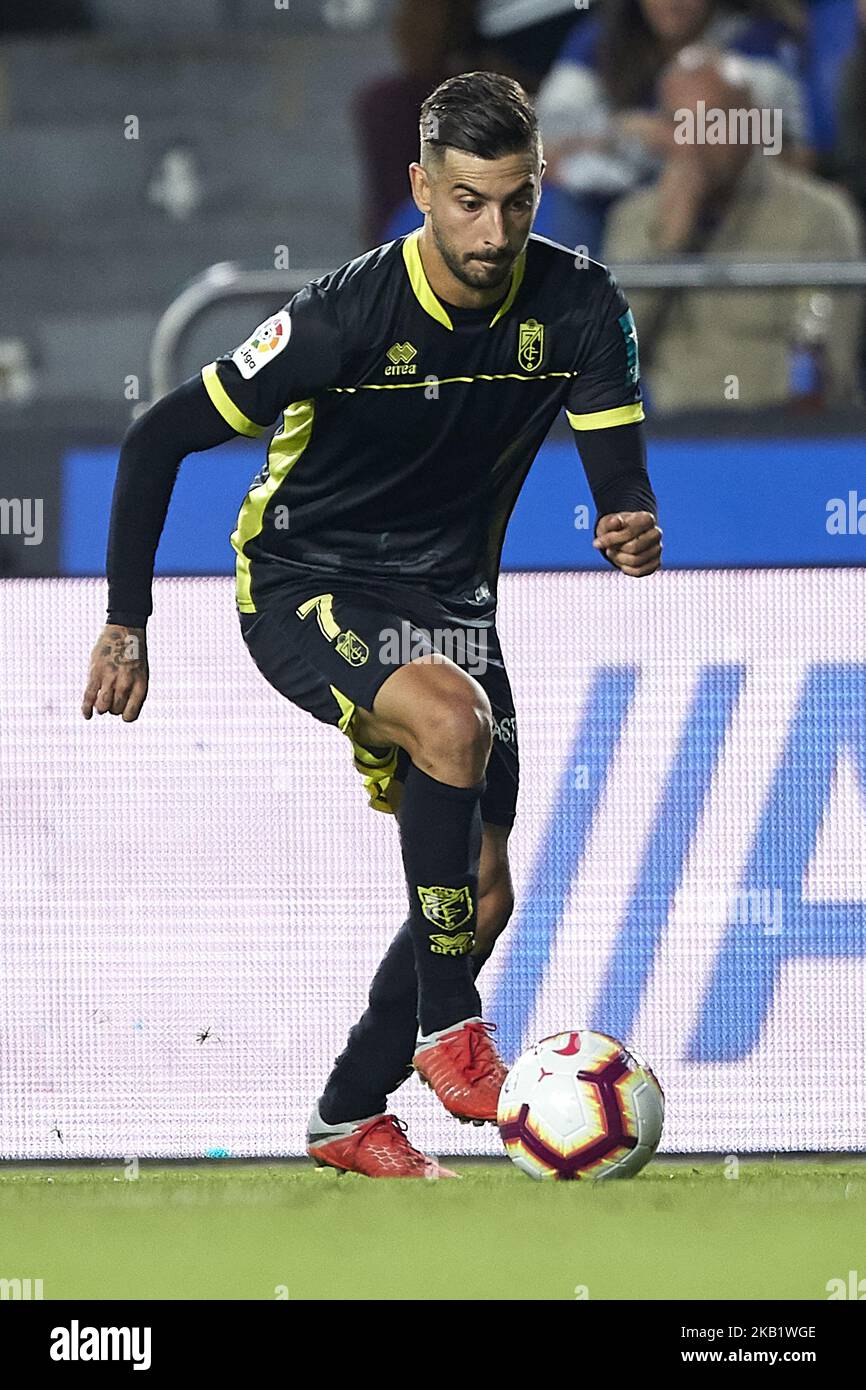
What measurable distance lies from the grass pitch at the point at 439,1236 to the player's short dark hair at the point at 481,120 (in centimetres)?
186

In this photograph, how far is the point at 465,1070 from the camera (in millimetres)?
3918

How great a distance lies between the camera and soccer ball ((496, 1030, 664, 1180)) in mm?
3764

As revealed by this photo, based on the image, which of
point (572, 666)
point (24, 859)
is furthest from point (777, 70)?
point (24, 859)

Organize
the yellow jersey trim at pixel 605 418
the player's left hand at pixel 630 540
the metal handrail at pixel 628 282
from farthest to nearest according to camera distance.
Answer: the metal handrail at pixel 628 282 → the yellow jersey trim at pixel 605 418 → the player's left hand at pixel 630 540

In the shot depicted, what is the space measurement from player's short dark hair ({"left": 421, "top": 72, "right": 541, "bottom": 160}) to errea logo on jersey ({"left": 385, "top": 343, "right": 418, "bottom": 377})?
0.35m

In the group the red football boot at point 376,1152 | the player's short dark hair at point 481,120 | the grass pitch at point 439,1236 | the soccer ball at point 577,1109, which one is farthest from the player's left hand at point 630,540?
the red football boot at point 376,1152

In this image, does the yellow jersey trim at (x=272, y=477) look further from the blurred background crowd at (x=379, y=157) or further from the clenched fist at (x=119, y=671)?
the blurred background crowd at (x=379, y=157)

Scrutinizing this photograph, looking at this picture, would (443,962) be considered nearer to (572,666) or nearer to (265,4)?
(572,666)

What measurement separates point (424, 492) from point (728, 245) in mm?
3130

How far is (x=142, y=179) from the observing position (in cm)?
877

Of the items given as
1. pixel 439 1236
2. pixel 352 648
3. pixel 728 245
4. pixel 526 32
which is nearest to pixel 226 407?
pixel 352 648

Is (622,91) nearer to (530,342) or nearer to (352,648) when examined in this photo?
(530,342)

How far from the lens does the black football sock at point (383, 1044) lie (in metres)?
4.28

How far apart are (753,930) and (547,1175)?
2.88 feet
